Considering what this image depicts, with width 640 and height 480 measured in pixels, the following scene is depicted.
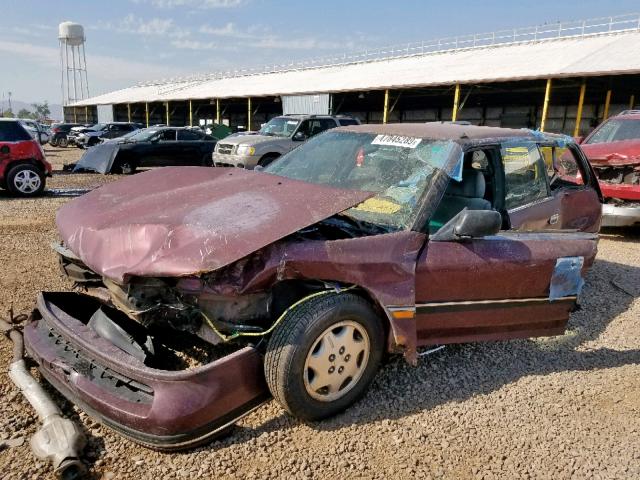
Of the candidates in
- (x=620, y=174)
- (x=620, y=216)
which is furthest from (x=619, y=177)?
(x=620, y=216)

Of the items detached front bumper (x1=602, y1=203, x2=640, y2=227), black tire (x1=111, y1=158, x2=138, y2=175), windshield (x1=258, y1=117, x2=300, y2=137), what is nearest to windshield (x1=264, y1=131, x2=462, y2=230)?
detached front bumper (x1=602, y1=203, x2=640, y2=227)

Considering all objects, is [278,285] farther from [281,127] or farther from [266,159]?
[281,127]

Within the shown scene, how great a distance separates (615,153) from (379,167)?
5.42m

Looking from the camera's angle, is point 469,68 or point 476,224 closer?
point 476,224

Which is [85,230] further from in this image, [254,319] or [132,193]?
[254,319]

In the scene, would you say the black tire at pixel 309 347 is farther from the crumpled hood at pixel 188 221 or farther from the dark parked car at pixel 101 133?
the dark parked car at pixel 101 133

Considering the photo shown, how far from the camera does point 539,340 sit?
392cm

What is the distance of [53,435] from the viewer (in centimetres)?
235

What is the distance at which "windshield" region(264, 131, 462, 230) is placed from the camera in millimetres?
3121

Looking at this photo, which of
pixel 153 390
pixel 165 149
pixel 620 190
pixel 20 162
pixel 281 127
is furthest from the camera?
pixel 165 149

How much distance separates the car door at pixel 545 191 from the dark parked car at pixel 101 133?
75.5 feet

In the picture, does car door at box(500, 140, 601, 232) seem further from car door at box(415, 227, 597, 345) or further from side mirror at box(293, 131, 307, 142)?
side mirror at box(293, 131, 307, 142)

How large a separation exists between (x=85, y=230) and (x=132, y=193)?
0.57 meters

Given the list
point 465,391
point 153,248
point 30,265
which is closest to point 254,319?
point 153,248
